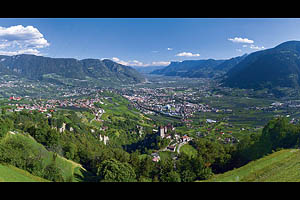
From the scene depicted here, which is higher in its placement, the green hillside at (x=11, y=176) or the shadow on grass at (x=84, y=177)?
the green hillside at (x=11, y=176)

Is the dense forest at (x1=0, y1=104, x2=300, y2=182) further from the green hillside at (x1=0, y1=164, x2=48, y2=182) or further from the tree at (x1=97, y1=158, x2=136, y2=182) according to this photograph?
the green hillside at (x1=0, y1=164, x2=48, y2=182)

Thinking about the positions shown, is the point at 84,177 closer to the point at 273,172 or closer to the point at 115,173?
the point at 115,173

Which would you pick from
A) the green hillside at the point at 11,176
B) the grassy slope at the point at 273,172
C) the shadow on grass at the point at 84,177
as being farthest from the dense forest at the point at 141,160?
the grassy slope at the point at 273,172

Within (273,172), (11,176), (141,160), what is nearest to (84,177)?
(141,160)

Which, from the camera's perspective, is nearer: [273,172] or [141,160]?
[273,172]

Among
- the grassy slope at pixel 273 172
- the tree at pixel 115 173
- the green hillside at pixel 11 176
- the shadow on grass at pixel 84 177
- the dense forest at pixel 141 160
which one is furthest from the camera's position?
the shadow on grass at pixel 84 177

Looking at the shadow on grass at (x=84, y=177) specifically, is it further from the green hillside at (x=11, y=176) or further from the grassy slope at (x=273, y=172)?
the grassy slope at (x=273, y=172)

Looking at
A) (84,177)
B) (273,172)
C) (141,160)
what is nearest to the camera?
(273,172)

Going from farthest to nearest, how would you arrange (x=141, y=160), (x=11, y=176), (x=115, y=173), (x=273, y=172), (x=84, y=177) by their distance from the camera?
1. (x=141, y=160)
2. (x=84, y=177)
3. (x=115, y=173)
4. (x=11, y=176)
5. (x=273, y=172)

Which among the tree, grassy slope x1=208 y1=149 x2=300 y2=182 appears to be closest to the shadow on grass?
the tree

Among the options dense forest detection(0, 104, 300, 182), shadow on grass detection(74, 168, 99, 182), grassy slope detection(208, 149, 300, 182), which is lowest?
shadow on grass detection(74, 168, 99, 182)

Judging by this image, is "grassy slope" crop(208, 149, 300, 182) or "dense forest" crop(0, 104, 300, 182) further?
"dense forest" crop(0, 104, 300, 182)
